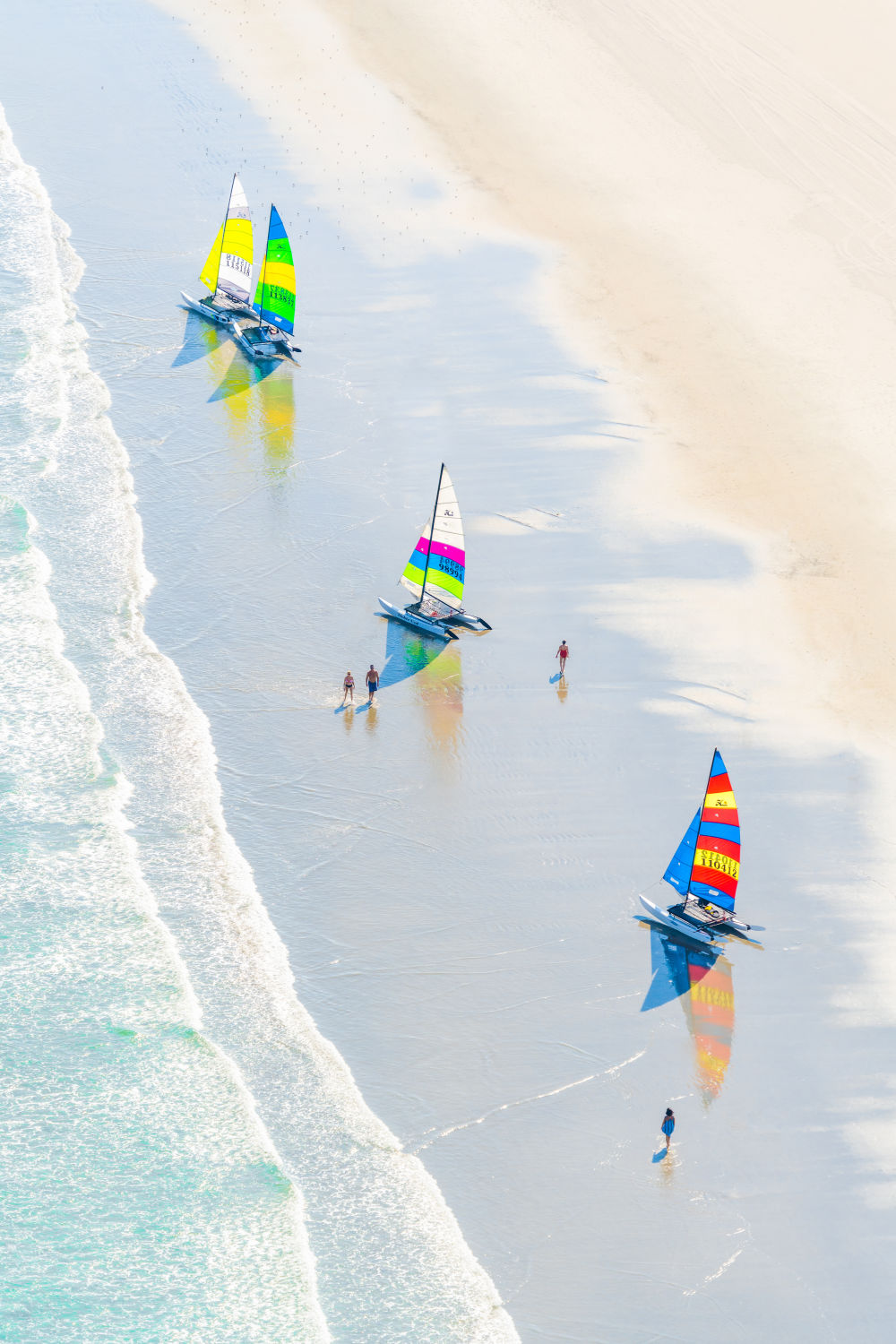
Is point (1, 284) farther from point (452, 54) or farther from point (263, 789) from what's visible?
point (263, 789)

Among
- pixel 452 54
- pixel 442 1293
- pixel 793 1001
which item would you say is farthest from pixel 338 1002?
Result: pixel 452 54

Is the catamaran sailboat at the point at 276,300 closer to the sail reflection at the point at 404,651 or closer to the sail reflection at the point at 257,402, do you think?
the sail reflection at the point at 257,402

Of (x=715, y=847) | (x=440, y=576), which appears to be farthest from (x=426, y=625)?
(x=715, y=847)

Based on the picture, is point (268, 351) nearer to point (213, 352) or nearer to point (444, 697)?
point (213, 352)

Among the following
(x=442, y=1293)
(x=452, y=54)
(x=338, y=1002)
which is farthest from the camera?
(x=452, y=54)

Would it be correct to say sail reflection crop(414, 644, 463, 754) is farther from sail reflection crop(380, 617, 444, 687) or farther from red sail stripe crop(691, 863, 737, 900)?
red sail stripe crop(691, 863, 737, 900)

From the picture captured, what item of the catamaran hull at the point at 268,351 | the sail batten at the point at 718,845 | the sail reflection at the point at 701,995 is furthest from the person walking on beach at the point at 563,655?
the catamaran hull at the point at 268,351

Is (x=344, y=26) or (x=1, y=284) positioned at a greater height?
(x=344, y=26)
